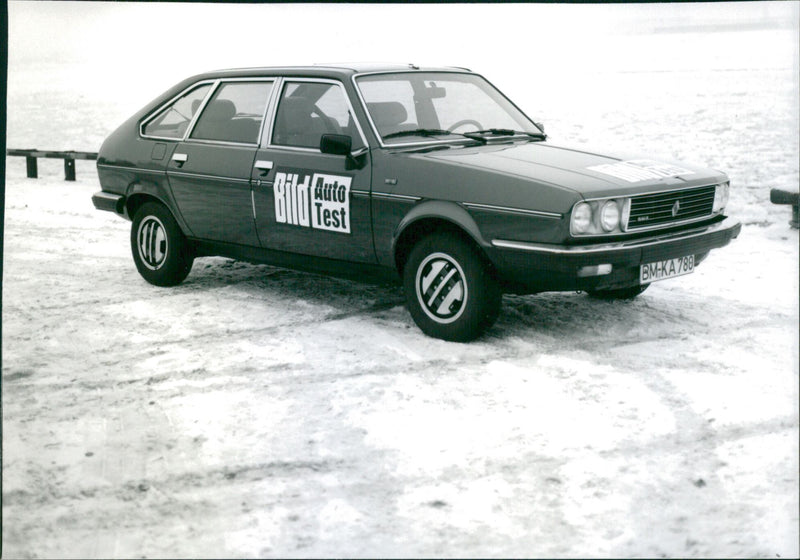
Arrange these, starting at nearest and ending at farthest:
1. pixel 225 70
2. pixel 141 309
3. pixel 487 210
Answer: pixel 487 210 → pixel 141 309 → pixel 225 70

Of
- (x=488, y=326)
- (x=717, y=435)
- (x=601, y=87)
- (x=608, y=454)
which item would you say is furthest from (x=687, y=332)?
(x=601, y=87)

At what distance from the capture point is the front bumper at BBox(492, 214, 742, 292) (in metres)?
5.36

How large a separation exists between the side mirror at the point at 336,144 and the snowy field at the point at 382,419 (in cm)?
116

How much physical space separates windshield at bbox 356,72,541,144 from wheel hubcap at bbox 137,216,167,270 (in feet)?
7.17

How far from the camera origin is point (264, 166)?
6.71m

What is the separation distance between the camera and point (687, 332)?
616 cm

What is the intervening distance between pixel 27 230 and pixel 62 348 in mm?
5013

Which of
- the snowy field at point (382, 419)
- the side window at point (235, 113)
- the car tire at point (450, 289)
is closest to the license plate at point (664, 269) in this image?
the snowy field at point (382, 419)

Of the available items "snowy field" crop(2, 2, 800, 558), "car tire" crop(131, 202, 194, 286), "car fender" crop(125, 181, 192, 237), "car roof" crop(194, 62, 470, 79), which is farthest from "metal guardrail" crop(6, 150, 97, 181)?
"car roof" crop(194, 62, 470, 79)

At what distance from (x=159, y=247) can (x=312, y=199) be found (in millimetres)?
1798

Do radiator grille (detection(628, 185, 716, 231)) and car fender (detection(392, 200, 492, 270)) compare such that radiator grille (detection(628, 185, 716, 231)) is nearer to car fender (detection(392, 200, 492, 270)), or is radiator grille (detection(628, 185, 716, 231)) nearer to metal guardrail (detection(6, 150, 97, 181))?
car fender (detection(392, 200, 492, 270))

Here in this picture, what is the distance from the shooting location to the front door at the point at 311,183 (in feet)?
20.5

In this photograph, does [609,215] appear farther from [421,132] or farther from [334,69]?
[334,69]

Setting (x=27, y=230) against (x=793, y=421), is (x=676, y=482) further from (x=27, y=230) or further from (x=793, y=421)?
(x=27, y=230)
